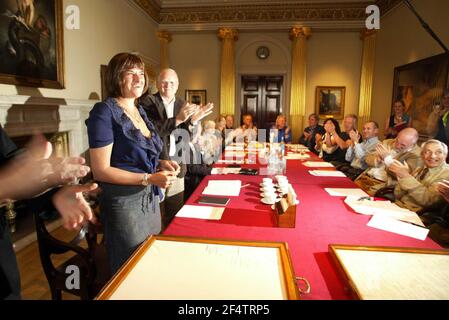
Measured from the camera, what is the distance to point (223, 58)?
8.76 metres

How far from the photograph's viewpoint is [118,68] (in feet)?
5.05

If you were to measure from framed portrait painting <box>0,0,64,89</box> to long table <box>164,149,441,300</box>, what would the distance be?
9.99ft

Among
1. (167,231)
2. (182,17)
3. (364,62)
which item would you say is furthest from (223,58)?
(167,231)

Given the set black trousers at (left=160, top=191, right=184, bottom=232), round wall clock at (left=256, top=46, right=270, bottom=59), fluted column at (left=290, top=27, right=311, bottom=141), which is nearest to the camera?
black trousers at (left=160, top=191, right=184, bottom=232)

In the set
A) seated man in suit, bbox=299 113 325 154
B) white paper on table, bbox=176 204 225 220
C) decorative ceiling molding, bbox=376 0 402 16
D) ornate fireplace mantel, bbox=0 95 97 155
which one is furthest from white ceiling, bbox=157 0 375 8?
white paper on table, bbox=176 204 225 220

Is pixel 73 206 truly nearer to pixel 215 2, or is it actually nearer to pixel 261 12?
pixel 215 2

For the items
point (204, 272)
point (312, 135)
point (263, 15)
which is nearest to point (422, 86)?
point (312, 135)

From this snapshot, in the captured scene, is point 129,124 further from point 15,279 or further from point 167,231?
point 15,279

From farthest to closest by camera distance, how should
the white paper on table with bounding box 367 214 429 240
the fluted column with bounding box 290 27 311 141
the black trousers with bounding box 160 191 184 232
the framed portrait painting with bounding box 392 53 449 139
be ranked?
the fluted column with bounding box 290 27 311 141
the framed portrait painting with bounding box 392 53 449 139
the black trousers with bounding box 160 191 184 232
the white paper on table with bounding box 367 214 429 240

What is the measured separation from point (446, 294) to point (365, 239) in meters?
0.52

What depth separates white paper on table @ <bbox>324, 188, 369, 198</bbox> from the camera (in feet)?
7.22

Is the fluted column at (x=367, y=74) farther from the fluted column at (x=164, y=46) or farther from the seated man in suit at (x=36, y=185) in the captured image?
the seated man in suit at (x=36, y=185)

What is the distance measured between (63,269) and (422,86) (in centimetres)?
663

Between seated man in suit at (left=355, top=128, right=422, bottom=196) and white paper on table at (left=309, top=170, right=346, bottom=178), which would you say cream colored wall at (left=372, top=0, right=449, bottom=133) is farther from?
white paper on table at (left=309, top=170, right=346, bottom=178)
